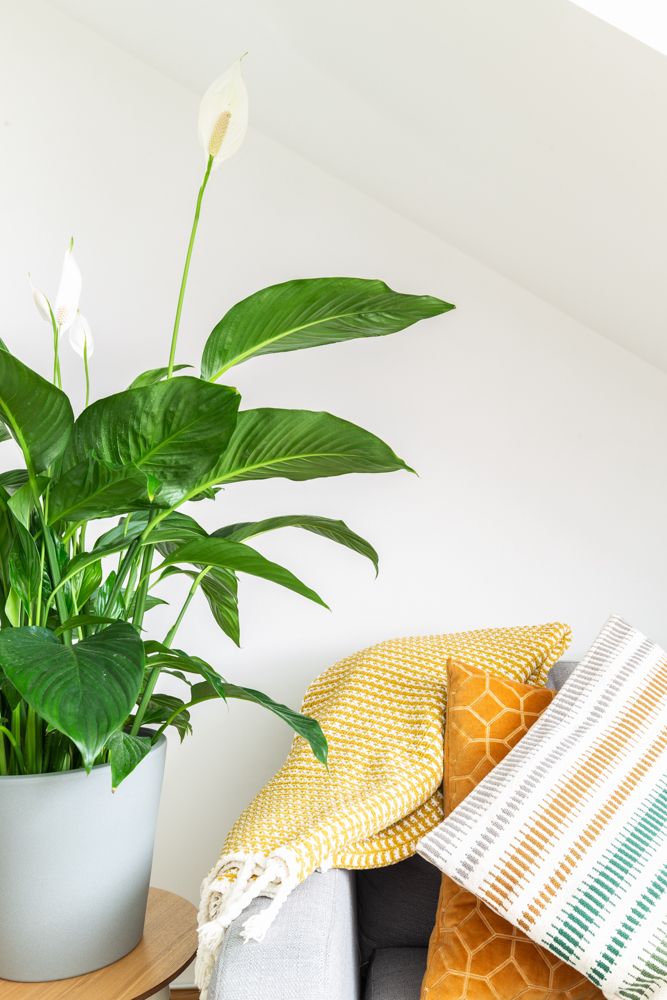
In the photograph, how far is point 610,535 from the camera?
66.7 inches

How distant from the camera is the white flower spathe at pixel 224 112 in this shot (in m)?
0.99

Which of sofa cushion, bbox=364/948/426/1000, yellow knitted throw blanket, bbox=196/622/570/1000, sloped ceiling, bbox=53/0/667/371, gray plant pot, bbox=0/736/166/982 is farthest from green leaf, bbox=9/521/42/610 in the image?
sloped ceiling, bbox=53/0/667/371

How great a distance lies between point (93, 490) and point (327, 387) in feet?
2.91

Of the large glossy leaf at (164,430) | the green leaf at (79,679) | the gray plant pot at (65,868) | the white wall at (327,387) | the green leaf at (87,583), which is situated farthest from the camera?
the white wall at (327,387)

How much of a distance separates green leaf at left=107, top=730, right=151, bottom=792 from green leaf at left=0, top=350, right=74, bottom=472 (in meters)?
0.33

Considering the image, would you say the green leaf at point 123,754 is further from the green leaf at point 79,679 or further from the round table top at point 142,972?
the round table top at point 142,972

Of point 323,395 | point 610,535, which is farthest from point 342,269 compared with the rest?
point 610,535

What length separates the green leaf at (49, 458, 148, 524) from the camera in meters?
0.88

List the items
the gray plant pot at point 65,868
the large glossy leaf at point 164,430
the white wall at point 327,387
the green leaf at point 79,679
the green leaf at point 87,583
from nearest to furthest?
the green leaf at point 79,679 < the large glossy leaf at point 164,430 < the gray plant pot at point 65,868 < the green leaf at point 87,583 < the white wall at point 327,387

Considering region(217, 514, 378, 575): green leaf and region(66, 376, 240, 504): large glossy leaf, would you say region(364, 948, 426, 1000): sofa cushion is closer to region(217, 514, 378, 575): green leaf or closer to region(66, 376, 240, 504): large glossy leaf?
region(217, 514, 378, 575): green leaf

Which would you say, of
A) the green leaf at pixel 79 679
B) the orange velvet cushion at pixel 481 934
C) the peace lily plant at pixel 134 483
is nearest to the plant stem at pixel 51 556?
the peace lily plant at pixel 134 483

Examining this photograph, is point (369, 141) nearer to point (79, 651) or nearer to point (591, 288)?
point (591, 288)

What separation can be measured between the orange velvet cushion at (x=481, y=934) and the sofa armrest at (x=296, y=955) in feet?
0.40

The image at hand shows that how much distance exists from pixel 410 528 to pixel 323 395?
33 cm
